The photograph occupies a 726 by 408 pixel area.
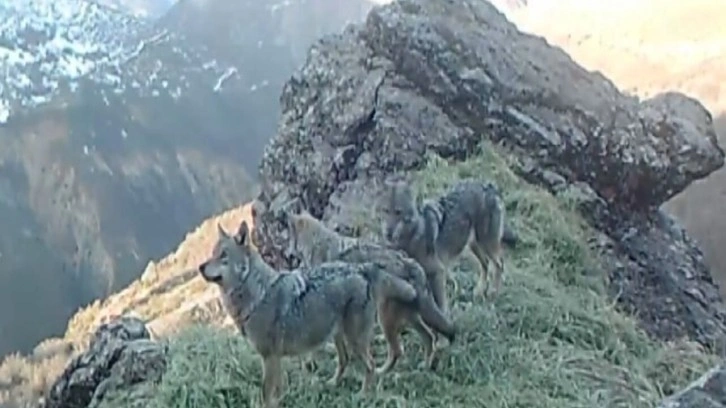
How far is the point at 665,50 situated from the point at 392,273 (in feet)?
129

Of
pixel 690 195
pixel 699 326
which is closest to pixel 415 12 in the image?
pixel 699 326

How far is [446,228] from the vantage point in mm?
7645

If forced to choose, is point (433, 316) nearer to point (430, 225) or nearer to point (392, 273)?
point (392, 273)

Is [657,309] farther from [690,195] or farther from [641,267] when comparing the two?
[690,195]

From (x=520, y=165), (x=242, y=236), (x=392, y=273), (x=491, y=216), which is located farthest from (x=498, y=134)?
(x=242, y=236)

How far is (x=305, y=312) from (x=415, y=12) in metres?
6.73

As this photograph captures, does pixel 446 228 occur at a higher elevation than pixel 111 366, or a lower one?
higher

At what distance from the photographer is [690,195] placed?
2108 centimetres

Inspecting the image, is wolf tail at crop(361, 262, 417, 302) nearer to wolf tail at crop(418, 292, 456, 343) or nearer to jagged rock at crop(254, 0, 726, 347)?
wolf tail at crop(418, 292, 456, 343)

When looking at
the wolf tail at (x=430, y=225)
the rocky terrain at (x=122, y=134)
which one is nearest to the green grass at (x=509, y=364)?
the wolf tail at (x=430, y=225)

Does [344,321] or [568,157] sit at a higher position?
[568,157]

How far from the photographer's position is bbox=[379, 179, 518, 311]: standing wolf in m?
7.27

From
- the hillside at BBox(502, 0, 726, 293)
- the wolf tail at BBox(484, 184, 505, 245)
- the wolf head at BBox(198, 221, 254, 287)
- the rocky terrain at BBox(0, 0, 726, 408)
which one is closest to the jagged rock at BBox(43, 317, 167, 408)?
the rocky terrain at BBox(0, 0, 726, 408)

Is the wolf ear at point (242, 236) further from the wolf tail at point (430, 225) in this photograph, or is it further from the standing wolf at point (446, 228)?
the wolf tail at point (430, 225)
